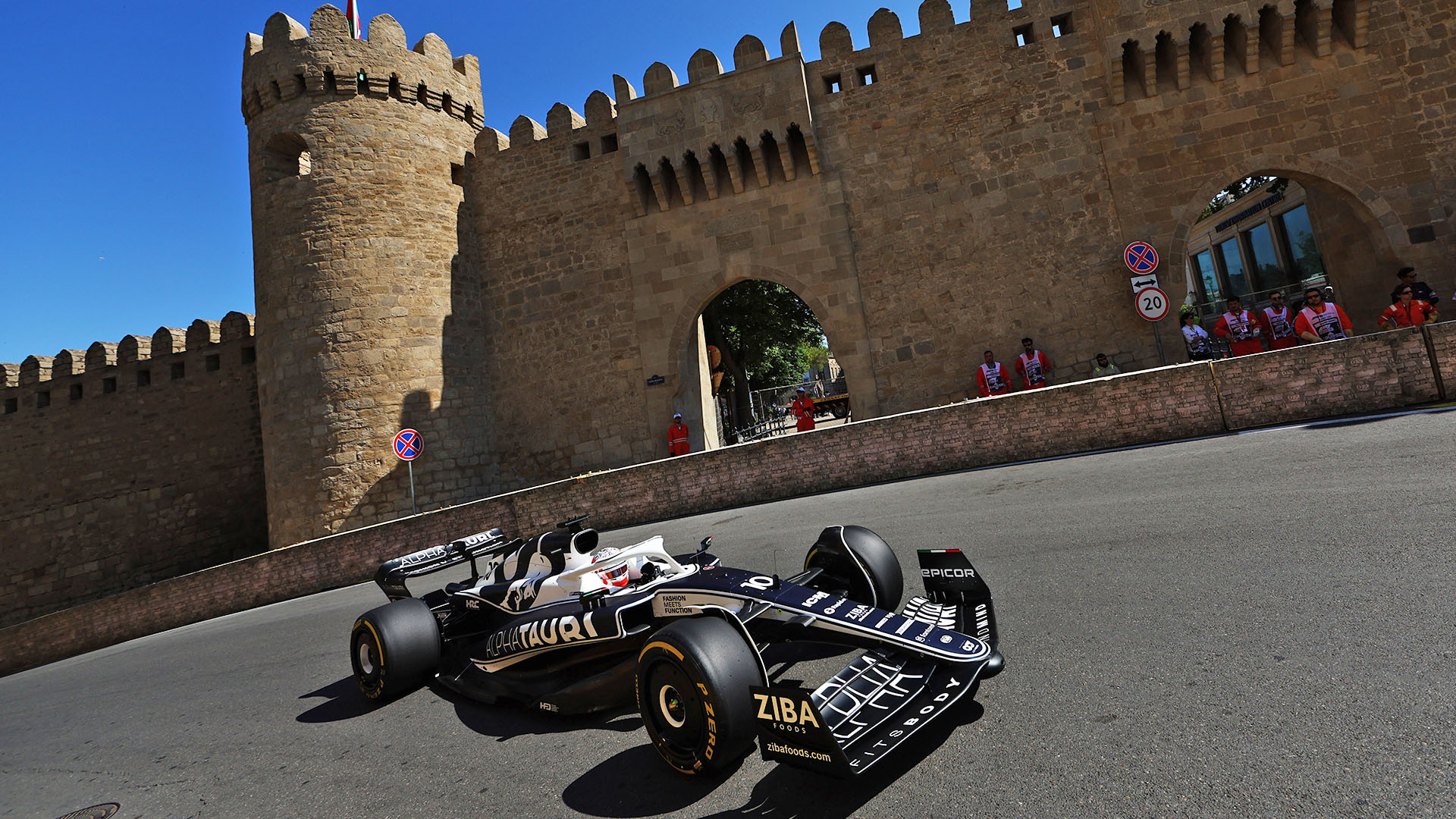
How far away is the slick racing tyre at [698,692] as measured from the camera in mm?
2455

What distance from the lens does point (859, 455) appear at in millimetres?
10492

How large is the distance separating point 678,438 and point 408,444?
5542 mm

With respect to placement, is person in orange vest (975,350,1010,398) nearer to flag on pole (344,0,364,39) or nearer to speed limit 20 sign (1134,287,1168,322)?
speed limit 20 sign (1134,287,1168,322)

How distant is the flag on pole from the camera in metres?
16.6

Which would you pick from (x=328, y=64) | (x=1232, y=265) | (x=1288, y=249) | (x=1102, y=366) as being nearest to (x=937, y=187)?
(x=1102, y=366)

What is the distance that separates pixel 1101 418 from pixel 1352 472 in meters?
4.08

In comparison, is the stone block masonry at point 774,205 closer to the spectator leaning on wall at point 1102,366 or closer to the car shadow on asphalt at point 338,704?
the spectator leaning on wall at point 1102,366

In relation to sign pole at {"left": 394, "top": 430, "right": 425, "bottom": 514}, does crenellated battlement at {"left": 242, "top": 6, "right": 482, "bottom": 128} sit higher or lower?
higher

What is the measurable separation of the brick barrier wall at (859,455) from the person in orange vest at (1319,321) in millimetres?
2063

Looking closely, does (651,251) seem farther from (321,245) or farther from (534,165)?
(321,245)

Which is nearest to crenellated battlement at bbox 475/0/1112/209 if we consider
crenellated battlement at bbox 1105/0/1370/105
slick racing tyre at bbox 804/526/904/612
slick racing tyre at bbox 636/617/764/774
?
crenellated battlement at bbox 1105/0/1370/105

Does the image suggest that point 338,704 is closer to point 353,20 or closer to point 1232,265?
point 353,20

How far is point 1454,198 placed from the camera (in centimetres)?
1309

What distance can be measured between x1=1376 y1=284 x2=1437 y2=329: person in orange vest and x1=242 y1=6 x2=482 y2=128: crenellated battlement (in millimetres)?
19451
